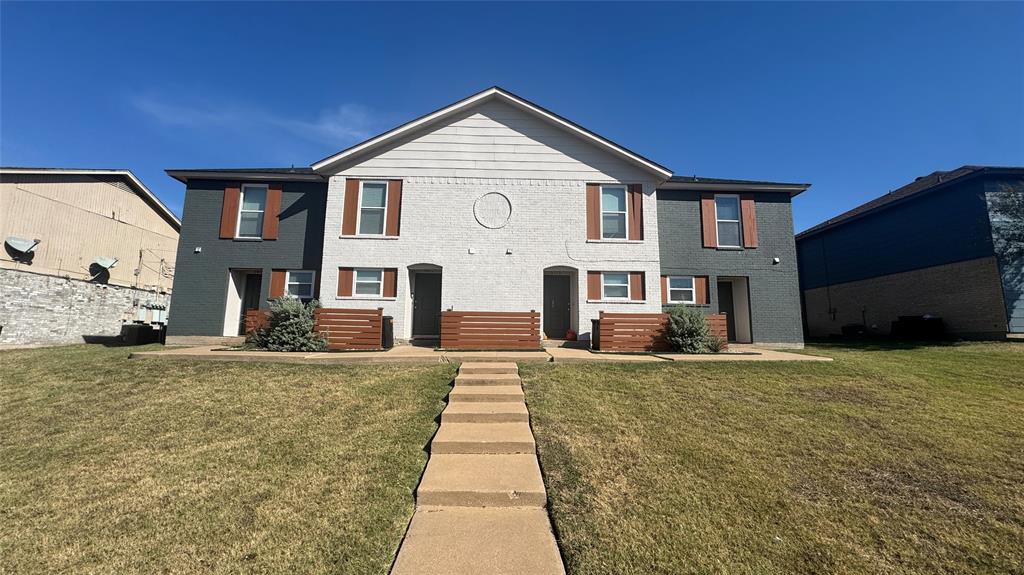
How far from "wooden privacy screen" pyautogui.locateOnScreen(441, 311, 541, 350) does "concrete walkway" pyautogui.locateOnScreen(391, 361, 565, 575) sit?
4887 mm

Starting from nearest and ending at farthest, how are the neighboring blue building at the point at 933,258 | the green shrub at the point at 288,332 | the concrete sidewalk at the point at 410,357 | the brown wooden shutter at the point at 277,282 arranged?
the concrete sidewalk at the point at 410,357 < the green shrub at the point at 288,332 < the brown wooden shutter at the point at 277,282 < the neighboring blue building at the point at 933,258

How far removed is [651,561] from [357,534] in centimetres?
215

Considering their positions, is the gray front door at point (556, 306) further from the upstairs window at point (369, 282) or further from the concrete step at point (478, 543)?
the concrete step at point (478, 543)

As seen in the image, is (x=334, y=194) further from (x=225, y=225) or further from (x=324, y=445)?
(x=324, y=445)

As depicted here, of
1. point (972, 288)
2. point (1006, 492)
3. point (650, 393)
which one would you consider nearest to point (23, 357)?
point (650, 393)

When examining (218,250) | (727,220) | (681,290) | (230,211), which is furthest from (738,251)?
(218,250)

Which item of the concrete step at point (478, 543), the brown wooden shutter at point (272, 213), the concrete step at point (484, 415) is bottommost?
the concrete step at point (478, 543)

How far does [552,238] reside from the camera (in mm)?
12430

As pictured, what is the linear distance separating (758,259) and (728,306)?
196 centimetres

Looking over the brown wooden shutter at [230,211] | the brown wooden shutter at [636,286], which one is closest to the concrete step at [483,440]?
the brown wooden shutter at [636,286]

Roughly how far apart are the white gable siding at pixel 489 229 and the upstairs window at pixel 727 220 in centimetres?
289

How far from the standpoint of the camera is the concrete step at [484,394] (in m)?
5.84

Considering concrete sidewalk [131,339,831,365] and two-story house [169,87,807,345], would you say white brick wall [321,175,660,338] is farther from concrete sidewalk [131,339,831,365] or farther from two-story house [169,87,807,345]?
concrete sidewalk [131,339,831,365]

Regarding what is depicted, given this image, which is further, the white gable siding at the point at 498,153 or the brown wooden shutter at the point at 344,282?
the white gable siding at the point at 498,153
